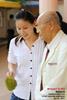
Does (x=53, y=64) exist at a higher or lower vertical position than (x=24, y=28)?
lower

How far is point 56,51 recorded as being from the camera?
4.06 ft

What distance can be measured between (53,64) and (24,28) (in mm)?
567

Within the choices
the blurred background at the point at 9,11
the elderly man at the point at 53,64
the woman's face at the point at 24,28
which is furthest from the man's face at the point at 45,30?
the blurred background at the point at 9,11

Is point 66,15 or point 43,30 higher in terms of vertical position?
point 43,30

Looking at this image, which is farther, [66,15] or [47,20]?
[66,15]

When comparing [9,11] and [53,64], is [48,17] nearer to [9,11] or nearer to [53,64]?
[53,64]

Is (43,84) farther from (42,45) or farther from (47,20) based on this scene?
(42,45)

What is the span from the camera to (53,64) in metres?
1.22

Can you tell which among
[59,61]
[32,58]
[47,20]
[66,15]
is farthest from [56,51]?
[66,15]

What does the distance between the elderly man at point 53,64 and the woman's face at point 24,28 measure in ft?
1.25

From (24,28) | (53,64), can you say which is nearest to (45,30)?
(53,64)

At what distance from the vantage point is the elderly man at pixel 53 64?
118 cm

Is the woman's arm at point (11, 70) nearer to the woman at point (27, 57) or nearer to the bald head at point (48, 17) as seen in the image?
the woman at point (27, 57)

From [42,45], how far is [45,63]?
1.75ft
